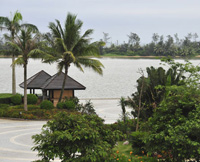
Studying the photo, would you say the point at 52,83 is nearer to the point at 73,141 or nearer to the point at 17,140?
the point at 17,140

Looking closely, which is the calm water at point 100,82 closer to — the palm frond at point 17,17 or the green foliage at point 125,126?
the green foliage at point 125,126

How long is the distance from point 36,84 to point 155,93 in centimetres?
1675

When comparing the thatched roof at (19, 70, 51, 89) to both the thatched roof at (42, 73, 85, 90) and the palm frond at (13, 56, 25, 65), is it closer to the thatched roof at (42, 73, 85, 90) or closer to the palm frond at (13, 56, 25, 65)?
the thatched roof at (42, 73, 85, 90)

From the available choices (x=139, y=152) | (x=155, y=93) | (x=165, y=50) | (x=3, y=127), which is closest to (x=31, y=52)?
(x=3, y=127)

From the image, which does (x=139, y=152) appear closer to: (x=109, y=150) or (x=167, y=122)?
(x=167, y=122)

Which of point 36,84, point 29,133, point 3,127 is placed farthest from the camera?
point 36,84

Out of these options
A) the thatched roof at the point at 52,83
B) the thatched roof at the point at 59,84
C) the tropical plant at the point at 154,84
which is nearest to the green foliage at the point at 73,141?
the tropical plant at the point at 154,84

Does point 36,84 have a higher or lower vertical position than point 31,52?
lower

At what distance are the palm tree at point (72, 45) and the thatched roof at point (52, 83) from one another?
4.62ft

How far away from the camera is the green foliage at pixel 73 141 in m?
9.45

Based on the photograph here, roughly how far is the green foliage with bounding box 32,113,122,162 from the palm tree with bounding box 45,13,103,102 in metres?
19.0

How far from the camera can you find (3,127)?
22.3 metres

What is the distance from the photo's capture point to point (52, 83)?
3081cm

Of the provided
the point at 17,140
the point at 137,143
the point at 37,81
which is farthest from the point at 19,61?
the point at 137,143
